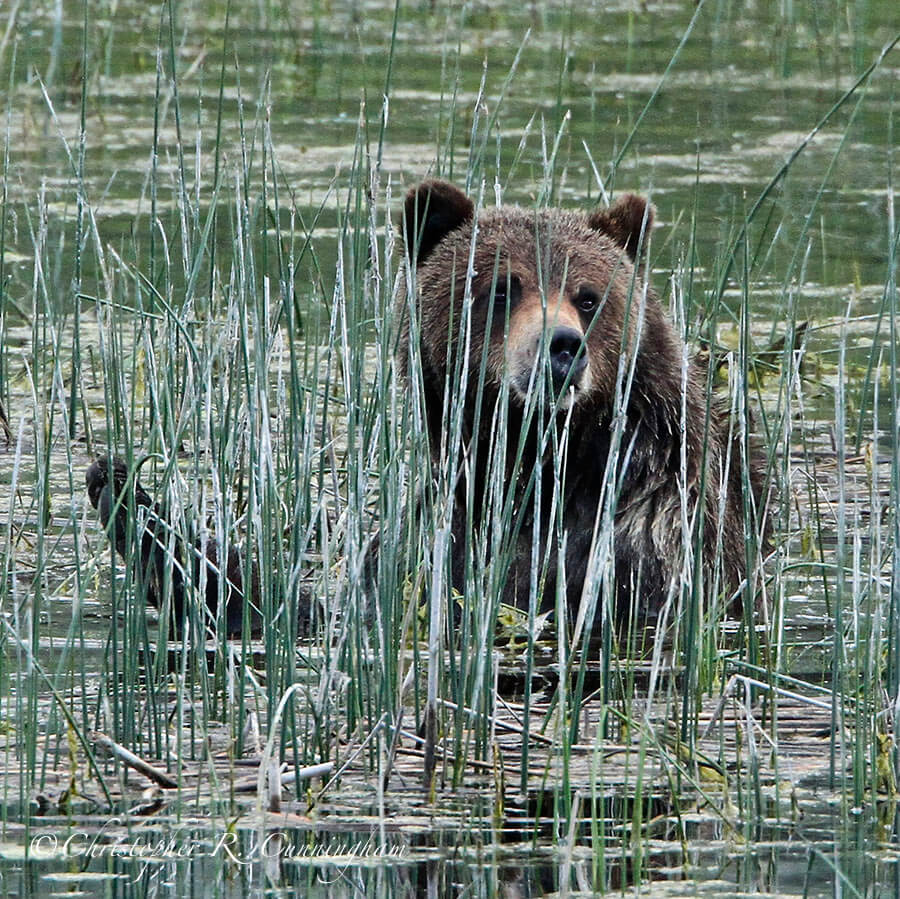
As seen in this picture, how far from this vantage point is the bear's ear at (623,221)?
7.24 m

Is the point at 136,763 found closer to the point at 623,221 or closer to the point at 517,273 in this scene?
the point at 517,273

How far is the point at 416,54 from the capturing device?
15625 millimetres

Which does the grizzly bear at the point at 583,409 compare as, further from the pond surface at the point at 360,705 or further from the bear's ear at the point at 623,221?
the pond surface at the point at 360,705

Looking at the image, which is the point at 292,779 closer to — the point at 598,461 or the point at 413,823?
the point at 413,823

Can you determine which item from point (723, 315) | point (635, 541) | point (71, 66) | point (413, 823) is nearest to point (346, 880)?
point (413, 823)

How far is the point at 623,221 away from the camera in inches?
288

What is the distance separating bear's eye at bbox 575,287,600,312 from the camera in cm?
693

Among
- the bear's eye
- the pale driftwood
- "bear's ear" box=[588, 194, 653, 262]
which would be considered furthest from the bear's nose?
the pale driftwood

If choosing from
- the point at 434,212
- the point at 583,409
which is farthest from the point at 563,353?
the point at 434,212

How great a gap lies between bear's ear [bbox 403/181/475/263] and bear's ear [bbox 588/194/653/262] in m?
0.49

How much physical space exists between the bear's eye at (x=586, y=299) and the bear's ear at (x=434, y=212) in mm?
478

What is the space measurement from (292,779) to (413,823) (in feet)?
1.08

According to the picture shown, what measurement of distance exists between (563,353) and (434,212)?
1142 mm

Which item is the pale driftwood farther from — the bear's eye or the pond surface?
the bear's eye
